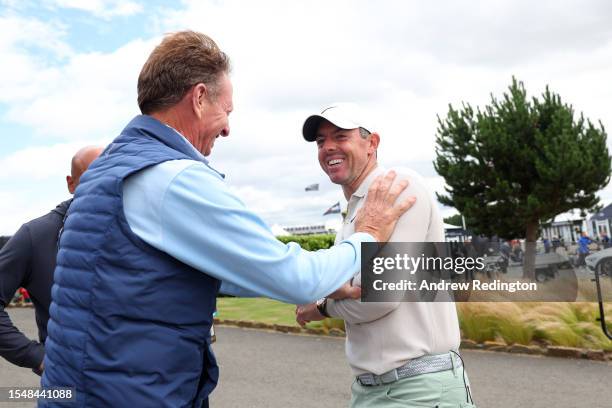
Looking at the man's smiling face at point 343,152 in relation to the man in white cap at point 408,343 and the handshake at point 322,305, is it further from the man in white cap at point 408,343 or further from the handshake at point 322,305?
the handshake at point 322,305

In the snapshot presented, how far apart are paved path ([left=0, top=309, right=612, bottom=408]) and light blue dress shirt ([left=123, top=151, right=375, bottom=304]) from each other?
559 cm

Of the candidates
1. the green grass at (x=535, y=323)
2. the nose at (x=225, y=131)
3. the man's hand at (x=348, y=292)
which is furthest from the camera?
the green grass at (x=535, y=323)

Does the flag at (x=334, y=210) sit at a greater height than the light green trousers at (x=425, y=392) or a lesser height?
greater

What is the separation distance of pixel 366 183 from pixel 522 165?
25231 millimetres

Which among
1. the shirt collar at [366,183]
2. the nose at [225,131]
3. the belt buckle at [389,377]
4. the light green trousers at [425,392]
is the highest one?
the nose at [225,131]

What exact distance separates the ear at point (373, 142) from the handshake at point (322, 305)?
28.2 inches

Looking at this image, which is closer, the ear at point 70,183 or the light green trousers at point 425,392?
the light green trousers at point 425,392

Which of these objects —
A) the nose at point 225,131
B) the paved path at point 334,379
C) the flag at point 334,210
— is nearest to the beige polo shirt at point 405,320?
the nose at point 225,131

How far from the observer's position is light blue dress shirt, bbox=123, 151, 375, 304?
1.66m

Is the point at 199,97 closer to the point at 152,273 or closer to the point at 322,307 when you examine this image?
the point at 152,273

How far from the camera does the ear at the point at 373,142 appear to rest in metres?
2.79

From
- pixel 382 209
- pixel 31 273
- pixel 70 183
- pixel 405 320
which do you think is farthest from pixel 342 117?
pixel 31 273

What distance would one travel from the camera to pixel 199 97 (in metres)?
1.96

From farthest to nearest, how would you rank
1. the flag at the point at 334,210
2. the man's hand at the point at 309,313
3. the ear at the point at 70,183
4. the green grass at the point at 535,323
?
1. the flag at the point at 334,210
2. the green grass at the point at 535,323
3. the ear at the point at 70,183
4. the man's hand at the point at 309,313
